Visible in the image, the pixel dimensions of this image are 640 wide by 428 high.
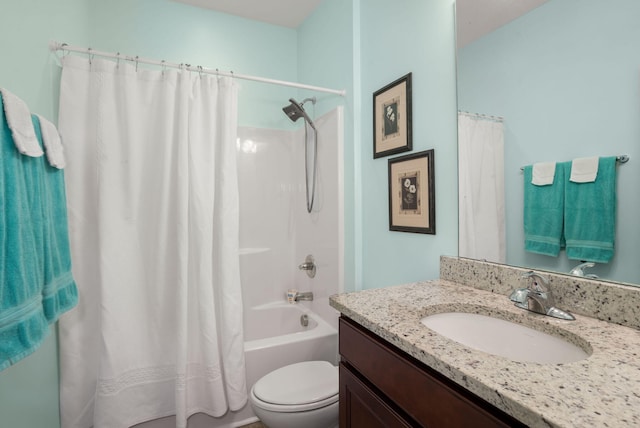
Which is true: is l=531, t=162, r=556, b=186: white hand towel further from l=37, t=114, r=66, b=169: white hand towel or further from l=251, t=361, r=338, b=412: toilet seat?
l=37, t=114, r=66, b=169: white hand towel

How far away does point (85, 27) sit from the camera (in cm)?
181

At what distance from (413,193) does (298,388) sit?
3.48 feet

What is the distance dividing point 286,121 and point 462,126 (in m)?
1.62

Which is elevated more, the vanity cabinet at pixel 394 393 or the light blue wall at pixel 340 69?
the light blue wall at pixel 340 69

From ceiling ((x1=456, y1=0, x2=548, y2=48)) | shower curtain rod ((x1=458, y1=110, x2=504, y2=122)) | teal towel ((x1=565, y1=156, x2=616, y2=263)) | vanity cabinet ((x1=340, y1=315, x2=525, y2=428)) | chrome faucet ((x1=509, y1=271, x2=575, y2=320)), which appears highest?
ceiling ((x1=456, y1=0, x2=548, y2=48))

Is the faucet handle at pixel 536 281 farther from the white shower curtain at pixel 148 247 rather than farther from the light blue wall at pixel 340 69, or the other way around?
the white shower curtain at pixel 148 247

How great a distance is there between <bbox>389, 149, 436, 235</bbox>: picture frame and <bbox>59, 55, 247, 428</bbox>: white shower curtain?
865mm

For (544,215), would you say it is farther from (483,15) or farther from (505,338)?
(483,15)

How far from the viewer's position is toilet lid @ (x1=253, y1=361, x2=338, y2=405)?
1309 millimetres

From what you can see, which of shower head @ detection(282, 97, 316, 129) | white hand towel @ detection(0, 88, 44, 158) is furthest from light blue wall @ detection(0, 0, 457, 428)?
white hand towel @ detection(0, 88, 44, 158)

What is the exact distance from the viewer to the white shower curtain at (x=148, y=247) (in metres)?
A: 1.43

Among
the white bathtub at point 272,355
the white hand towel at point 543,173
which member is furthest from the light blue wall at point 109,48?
the white hand towel at point 543,173

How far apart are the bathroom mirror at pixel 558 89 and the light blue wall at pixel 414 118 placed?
9 centimetres

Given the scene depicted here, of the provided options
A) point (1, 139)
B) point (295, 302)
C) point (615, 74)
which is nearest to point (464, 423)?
point (615, 74)
